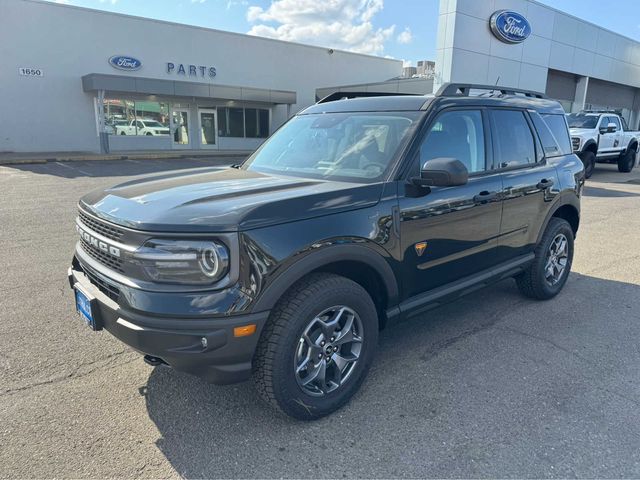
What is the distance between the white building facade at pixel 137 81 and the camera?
68.4 feet

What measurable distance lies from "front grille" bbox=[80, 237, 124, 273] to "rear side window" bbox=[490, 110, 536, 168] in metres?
3.02

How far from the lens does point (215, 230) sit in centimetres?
228

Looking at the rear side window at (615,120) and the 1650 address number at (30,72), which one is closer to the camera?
the rear side window at (615,120)

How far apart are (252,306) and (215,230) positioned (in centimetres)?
42

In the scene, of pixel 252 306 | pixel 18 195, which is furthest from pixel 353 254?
pixel 18 195

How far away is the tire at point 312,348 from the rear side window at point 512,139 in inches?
77.7

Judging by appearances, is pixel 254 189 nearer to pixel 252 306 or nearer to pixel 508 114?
pixel 252 306

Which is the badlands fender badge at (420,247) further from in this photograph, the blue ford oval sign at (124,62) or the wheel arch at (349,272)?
the blue ford oval sign at (124,62)

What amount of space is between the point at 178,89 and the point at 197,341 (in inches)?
910

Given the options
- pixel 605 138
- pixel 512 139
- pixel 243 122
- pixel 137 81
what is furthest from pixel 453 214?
pixel 243 122

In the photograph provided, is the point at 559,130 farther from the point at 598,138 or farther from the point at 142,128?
the point at 142,128

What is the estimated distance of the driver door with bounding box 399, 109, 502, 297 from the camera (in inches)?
123

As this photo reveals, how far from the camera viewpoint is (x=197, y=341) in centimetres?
227

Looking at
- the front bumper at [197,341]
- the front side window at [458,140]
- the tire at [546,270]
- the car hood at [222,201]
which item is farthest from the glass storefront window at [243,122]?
the front bumper at [197,341]
